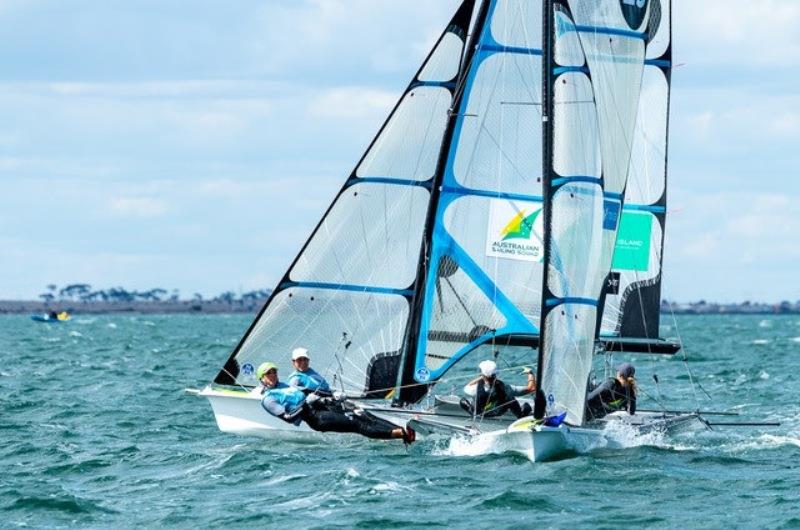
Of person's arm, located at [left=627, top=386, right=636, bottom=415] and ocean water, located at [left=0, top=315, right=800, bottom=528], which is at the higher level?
person's arm, located at [left=627, top=386, right=636, bottom=415]

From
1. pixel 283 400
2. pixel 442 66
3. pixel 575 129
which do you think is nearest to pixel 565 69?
pixel 575 129

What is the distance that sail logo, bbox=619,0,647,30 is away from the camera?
93.9ft

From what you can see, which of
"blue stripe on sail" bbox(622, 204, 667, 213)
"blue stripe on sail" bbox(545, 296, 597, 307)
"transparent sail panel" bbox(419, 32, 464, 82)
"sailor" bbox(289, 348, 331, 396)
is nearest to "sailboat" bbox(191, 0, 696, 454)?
"transparent sail panel" bbox(419, 32, 464, 82)

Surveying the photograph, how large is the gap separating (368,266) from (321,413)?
4.10m

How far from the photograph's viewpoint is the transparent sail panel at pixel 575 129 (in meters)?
25.5

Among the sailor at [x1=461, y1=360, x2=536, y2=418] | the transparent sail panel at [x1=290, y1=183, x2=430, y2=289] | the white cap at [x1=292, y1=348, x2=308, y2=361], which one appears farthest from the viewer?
the transparent sail panel at [x1=290, y1=183, x2=430, y2=289]

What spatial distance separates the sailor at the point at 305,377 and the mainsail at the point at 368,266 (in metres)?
1.81

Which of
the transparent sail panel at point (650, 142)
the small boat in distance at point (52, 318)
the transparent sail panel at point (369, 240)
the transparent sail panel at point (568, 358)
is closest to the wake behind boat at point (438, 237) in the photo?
the transparent sail panel at point (369, 240)

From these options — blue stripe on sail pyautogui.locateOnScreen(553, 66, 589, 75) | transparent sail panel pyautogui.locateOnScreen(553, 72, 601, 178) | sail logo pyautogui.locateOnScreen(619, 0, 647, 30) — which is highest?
sail logo pyautogui.locateOnScreen(619, 0, 647, 30)

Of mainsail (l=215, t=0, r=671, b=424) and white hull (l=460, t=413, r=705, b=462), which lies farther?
mainsail (l=215, t=0, r=671, b=424)

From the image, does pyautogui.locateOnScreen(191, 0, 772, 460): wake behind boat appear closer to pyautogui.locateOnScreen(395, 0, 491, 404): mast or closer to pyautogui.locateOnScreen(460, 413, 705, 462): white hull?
pyautogui.locateOnScreen(395, 0, 491, 404): mast

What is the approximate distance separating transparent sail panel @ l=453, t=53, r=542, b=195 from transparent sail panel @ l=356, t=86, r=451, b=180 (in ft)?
1.27

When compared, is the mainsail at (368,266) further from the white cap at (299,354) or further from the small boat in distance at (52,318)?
the small boat in distance at (52,318)

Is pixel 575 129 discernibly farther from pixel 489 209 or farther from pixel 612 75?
pixel 489 209
